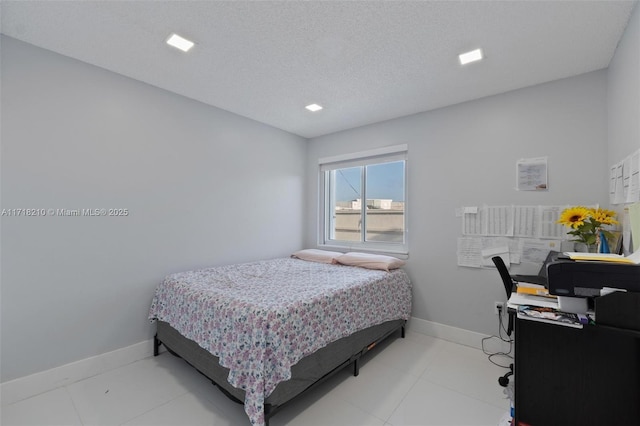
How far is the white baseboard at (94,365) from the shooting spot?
198 cm

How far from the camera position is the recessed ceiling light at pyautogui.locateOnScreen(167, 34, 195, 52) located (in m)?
1.97

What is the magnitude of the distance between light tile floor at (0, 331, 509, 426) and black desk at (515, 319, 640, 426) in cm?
69

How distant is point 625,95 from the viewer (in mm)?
1850

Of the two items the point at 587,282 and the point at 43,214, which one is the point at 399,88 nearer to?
the point at 587,282

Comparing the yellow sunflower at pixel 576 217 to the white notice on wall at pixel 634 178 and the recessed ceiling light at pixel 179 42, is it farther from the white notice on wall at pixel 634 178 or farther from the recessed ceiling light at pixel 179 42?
the recessed ceiling light at pixel 179 42

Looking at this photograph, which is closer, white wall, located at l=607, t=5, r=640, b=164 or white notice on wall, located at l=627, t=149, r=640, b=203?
white notice on wall, located at l=627, t=149, r=640, b=203

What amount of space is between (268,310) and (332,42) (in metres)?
1.90

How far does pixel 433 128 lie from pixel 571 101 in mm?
1179

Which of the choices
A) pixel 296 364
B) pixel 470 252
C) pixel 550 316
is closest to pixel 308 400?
pixel 296 364

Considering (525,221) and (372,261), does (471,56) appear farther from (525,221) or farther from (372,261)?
(372,261)

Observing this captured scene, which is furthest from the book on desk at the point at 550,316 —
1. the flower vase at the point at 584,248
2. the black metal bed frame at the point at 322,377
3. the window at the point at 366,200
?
the window at the point at 366,200

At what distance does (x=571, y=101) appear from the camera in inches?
96.0

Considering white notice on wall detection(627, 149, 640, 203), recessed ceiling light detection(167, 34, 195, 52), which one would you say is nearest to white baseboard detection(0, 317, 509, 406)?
white notice on wall detection(627, 149, 640, 203)

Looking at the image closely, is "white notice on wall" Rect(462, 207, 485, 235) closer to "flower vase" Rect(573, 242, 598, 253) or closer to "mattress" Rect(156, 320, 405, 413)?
"flower vase" Rect(573, 242, 598, 253)
